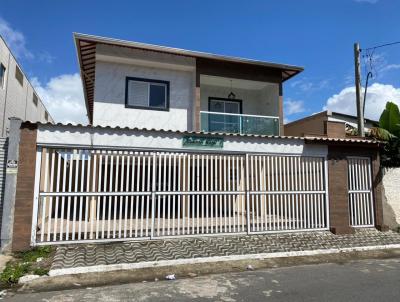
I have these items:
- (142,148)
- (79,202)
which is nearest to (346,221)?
(142,148)

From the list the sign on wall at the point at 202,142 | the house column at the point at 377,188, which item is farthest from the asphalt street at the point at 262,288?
the house column at the point at 377,188

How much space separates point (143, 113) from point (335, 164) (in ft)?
24.5

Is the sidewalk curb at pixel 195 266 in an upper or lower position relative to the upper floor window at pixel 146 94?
lower

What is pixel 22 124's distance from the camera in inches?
342

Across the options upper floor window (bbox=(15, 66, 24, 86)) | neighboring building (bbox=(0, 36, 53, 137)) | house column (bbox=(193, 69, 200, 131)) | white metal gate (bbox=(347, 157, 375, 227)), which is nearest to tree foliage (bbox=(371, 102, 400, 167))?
white metal gate (bbox=(347, 157, 375, 227))

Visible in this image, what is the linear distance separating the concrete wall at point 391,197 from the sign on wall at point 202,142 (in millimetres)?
6233

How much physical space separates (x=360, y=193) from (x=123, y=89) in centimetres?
960

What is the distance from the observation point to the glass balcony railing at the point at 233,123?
14.4m

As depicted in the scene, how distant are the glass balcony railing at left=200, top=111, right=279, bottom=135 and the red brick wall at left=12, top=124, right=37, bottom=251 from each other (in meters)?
7.07

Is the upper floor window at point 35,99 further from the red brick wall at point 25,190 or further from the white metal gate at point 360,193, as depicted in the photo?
the white metal gate at point 360,193

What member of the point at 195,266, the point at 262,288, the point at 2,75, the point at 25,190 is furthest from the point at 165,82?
the point at 262,288

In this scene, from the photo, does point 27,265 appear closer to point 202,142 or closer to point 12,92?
point 202,142

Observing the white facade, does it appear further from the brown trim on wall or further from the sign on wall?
the sign on wall

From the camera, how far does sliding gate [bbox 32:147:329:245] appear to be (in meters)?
→ 8.97
